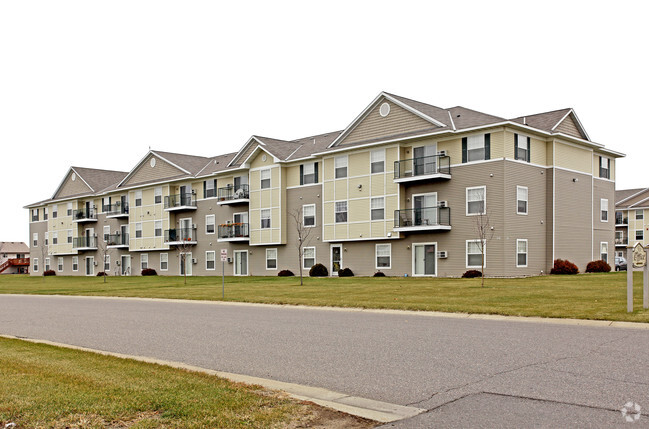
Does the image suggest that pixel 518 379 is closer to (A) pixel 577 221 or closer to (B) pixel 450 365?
(B) pixel 450 365

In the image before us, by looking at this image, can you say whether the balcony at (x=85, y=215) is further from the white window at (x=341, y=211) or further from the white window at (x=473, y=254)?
the white window at (x=473, y=254)

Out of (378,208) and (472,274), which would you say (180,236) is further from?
(472,274)

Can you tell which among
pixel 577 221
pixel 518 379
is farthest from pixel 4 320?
pixel 577 221

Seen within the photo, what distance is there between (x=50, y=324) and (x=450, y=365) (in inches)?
476

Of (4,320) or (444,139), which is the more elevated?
(444,139)

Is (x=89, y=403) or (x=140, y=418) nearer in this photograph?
(x=140, y=418)

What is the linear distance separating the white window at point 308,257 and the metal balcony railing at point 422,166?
9.50m

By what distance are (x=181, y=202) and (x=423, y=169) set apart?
25307mm

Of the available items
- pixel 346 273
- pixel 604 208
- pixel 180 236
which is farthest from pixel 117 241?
pixel 604 208

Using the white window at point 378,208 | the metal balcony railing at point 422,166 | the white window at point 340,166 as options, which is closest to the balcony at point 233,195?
the white window at point 340,166

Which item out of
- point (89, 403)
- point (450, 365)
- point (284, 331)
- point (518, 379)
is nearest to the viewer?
point (89, 403)

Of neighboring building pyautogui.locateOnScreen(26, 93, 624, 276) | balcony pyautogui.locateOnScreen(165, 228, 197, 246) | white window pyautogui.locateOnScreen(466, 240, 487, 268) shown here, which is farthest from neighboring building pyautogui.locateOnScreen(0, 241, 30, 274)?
white window pyautogui.locateOnScreen(466, 240, 487, 268)

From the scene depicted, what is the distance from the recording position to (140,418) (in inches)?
250

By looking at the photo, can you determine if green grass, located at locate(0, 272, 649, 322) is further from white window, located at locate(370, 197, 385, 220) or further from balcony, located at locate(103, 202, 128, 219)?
balcony, located at locate(103, 202, 128, 219)
